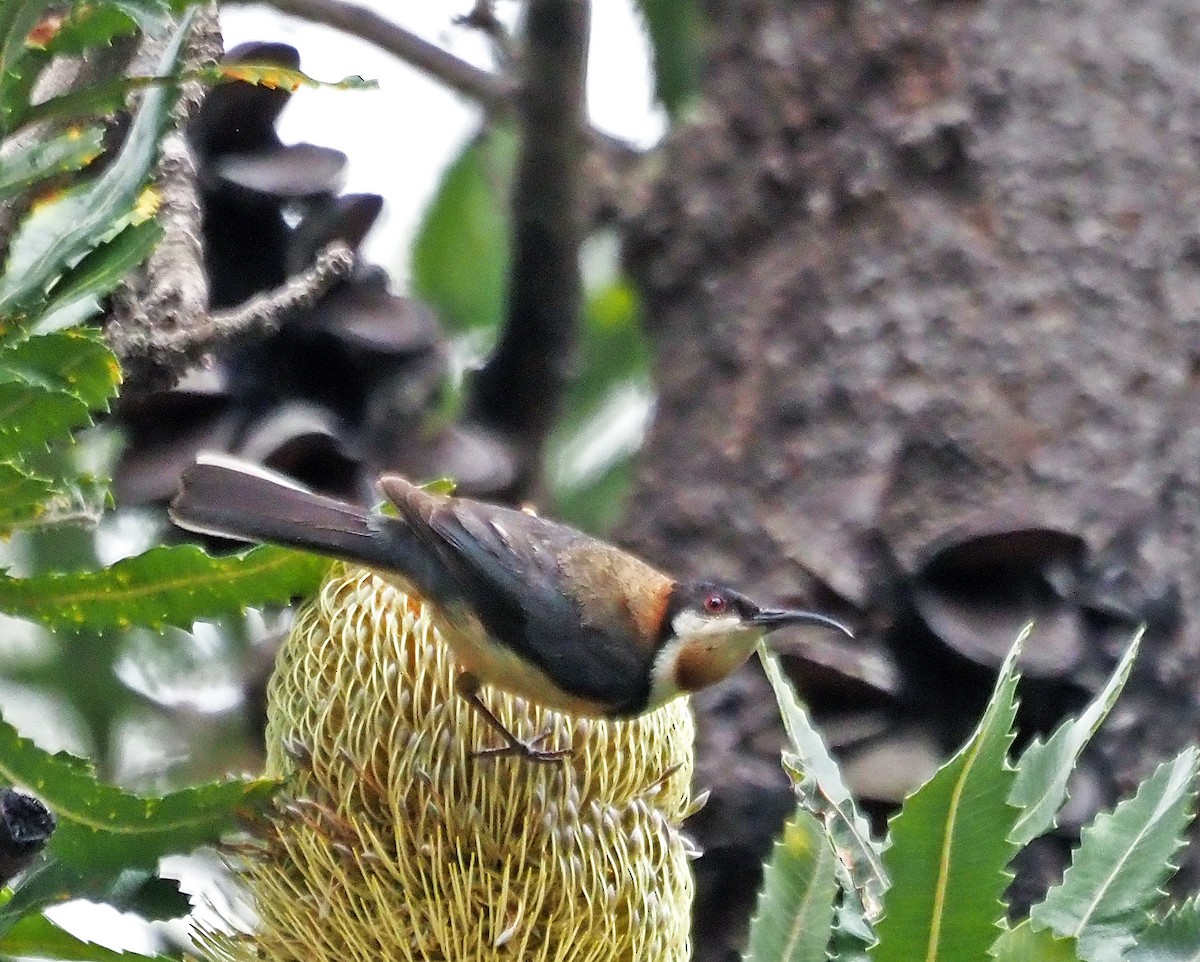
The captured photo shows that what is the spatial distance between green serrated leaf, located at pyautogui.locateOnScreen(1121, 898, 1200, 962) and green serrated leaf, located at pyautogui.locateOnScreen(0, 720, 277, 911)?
0.60 m

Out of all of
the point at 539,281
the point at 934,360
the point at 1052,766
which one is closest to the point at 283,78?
the point at 1052,766

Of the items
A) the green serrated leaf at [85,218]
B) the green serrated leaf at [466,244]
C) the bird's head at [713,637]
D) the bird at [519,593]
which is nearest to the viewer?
the green serrated leaf at [85,218]

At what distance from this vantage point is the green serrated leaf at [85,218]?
103cm

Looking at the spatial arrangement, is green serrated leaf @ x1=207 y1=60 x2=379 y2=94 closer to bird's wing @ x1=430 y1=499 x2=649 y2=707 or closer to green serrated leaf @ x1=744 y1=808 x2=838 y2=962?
bird's wing @ x1=430 y1=499 x2=649 y2=707

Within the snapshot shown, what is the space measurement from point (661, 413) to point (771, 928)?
1.17 m

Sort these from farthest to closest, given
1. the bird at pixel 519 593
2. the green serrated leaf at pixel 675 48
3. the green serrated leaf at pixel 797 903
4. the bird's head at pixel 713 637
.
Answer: the green serrated leaf at pixel 675 48
the bird's head at pixel 713 637
the bird at pixel 519 593
the green serrated leaf at pixel 797 903

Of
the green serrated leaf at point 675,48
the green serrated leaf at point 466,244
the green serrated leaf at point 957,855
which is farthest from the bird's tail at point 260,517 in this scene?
the green serrated leaf at point 675,48

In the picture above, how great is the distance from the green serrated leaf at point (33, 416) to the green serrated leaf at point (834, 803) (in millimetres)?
507

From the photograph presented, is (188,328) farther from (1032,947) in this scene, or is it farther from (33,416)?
(1032,947)

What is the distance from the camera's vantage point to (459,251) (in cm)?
259

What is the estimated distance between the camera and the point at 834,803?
1.06m

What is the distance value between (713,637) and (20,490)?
669mm

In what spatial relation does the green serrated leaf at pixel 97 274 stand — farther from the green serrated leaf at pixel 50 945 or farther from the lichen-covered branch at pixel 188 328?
the green serrated leaf at pixel 50 945

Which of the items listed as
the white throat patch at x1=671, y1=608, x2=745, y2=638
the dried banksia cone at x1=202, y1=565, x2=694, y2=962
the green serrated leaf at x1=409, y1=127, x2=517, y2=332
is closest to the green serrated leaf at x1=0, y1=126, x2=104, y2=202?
the dried banksia cone at x1=202, y1=565, x2=694, y2=962
